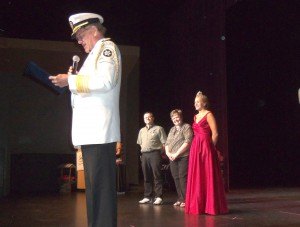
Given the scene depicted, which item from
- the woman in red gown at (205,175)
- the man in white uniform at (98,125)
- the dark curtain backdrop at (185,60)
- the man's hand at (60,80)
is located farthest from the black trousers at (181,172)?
the man's hand at (60,80)

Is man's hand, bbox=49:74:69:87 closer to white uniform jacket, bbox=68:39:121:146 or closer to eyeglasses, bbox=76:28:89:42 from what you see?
white uniform jacket, bbox=68:39:121:146

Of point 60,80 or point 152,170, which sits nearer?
point 60,80

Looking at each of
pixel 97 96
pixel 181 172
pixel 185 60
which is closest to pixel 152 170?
pixel 181 172

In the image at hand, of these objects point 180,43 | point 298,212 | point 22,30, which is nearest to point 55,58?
point 22,30

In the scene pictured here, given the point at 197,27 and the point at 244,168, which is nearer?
the point at 197,27

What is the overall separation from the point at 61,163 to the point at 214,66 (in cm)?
373

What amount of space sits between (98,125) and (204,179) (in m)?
3.02

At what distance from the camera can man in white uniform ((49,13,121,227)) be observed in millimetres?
1824

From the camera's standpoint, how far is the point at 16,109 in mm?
8828

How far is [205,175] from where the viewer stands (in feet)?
15.3

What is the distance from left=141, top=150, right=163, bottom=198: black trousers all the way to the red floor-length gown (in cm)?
97

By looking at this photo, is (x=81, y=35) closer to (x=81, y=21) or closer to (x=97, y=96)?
(x=81, y=21)

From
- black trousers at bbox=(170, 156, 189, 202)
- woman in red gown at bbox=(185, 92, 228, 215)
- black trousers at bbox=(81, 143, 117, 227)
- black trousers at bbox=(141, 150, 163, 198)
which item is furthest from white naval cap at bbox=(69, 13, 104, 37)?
black trousers at bbox=(141, 150, 163, 198)

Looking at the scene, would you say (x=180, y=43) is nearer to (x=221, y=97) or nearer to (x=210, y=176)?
(x=221, y=97)
